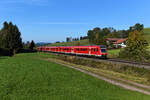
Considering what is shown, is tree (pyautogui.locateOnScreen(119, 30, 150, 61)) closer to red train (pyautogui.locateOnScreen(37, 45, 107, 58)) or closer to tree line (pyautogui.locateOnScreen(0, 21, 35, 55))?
red train (pyautogui.locateOnScreen(37, 45, 107, 58))

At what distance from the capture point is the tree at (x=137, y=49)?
39188 mm

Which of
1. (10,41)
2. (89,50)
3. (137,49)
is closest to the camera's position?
(89,50)

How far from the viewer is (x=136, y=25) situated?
486 ft

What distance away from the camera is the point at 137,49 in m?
40.0

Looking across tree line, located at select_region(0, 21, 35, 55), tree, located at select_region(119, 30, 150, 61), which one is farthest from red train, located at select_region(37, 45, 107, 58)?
tree line, located at select_region(0, 21, 35, 55)

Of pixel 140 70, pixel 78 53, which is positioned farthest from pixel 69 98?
pixel 78 53

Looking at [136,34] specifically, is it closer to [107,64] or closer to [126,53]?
[126,53]

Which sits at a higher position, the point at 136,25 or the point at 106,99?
the point at 136,25

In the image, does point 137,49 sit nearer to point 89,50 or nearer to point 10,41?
point 89,50

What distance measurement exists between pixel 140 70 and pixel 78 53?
72.3 feet

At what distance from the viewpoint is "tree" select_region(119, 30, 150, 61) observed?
129 ft

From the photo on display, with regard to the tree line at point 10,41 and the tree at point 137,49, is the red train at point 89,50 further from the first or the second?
the tree line at point 10,41

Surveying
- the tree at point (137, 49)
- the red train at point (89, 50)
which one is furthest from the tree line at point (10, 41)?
the tree at point (137, 49)

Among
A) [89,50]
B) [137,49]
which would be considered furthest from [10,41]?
[137,49]
